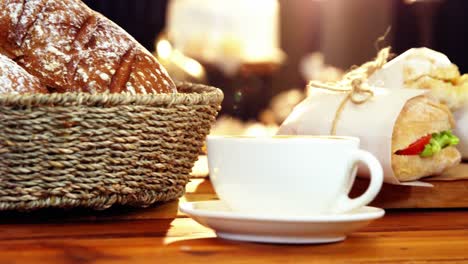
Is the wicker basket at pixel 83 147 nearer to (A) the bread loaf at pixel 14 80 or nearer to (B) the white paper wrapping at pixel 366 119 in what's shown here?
(A) the bread loaf at pixel 14 80

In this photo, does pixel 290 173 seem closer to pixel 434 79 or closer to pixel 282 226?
pixel 282 226

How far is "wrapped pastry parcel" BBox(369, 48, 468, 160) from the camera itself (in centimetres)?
121

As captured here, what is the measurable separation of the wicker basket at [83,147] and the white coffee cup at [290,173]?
140 millimetres

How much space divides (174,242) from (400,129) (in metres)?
0.43

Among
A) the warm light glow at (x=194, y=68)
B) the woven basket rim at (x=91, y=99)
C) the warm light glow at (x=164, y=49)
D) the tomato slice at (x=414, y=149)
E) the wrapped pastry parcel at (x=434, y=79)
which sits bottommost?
the warm light glow at (x=194, y=68)

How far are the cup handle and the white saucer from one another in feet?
0.06

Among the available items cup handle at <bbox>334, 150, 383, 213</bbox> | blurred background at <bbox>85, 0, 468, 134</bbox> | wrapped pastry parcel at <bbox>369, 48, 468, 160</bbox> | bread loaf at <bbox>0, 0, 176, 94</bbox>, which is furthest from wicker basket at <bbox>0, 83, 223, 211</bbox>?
blurred background at <bbox>85, 0, 468, 134</bbox>

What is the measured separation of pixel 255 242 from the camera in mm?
775

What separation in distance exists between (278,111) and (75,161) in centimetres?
210

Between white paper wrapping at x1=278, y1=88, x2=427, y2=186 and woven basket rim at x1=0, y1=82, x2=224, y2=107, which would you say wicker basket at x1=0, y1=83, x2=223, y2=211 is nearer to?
woven basket rim at x1=0, y1=82, x2=224, y2=107

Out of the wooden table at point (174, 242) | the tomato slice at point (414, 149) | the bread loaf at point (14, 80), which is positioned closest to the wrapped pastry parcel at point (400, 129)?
the tomato slice at point (414, 149)

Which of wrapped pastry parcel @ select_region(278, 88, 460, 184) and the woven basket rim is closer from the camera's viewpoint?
the woven basket rim

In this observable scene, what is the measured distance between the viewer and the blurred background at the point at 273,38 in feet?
9.47

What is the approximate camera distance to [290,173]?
0.76m
